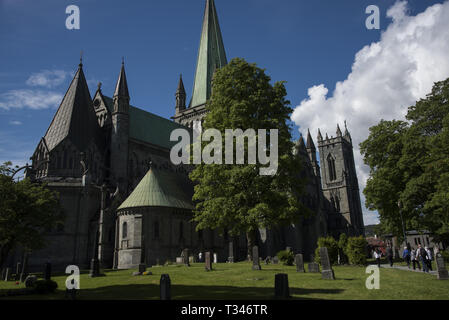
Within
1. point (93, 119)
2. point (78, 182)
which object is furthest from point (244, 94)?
point (93, 119)

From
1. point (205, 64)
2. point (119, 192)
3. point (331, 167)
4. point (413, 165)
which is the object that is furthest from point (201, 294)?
point (331, 167)

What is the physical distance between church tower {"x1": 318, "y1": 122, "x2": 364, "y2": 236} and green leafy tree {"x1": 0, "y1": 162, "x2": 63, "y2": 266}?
7294 centimetres

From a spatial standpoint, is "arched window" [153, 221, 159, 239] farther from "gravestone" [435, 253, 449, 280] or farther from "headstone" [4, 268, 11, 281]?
"gravestone" [435, 253, 449, 280]

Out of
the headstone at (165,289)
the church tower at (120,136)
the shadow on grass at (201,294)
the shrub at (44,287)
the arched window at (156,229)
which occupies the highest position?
the church tower at (120,136)

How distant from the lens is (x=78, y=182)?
4075cm

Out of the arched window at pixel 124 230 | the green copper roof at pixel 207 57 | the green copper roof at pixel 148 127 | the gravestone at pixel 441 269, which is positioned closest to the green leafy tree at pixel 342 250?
the gravestone at pixel 441 269

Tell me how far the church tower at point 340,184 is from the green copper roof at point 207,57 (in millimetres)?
40943

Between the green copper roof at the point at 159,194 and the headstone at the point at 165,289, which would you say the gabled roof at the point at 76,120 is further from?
the headstone at the point at 165,289

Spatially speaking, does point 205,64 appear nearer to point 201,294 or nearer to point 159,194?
point 159,194

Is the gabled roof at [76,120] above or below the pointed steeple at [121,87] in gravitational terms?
below

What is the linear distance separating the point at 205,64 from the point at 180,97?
963cm

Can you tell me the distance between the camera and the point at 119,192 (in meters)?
42.0

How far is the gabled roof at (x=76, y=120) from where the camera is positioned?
148 ft
